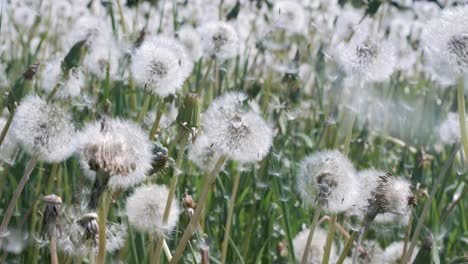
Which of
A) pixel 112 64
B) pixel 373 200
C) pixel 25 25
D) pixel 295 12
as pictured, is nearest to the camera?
pixel 373 200

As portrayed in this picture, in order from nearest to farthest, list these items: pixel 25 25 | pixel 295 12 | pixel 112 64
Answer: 1. pixel 112 64
2. pixel 295 12
3. pixel 25 25

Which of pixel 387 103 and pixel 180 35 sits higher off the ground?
pixel 180 35

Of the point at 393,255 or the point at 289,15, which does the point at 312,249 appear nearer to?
the point at 393,255

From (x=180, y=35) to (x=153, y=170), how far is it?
44.9 inches

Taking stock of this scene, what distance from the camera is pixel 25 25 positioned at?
3.76m

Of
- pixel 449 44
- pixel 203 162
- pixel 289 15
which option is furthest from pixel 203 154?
pixel 289 15

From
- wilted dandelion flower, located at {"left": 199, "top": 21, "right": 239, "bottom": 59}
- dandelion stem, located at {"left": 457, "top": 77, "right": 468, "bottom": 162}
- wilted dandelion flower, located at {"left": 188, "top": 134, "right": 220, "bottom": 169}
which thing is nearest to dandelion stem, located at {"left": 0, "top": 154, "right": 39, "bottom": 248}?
wilted dandelion flower, located at {"left": 188, "top": 134, "right": 220, "bottom": 169}

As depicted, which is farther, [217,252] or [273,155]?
[217,252]

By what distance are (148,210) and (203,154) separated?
13.1 inches

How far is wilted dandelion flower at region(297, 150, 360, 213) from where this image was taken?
1374mm

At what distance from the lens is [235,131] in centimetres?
135

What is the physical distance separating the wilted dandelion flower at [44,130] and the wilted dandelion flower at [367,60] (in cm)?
62

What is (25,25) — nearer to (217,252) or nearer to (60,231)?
(217,252)

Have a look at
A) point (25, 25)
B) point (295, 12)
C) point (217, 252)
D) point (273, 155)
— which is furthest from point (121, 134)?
point (25, 25)
